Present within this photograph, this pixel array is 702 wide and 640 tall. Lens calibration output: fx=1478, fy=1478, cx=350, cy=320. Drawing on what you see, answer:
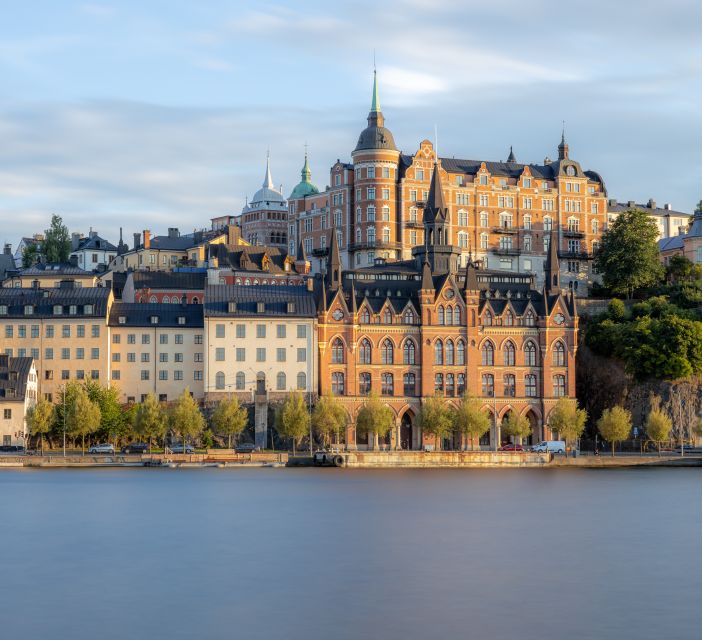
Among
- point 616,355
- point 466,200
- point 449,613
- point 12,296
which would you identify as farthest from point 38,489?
point 466,200

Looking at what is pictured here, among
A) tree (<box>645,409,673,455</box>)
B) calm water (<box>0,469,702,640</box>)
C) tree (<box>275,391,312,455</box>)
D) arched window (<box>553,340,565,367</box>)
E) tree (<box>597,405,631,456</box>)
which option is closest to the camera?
calm water (<box>0,469,702,640</box>)

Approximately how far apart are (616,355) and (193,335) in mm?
35459

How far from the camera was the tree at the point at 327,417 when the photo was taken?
372ft

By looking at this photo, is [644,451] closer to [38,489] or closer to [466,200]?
[466,200]

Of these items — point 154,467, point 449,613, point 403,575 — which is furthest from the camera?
point 154,467

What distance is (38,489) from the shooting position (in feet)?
295

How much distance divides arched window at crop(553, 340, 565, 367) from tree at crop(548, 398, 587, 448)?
5944 mm

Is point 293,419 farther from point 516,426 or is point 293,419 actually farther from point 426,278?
point 426,278

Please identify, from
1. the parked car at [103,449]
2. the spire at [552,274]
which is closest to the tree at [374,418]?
the parked car at [103,449]

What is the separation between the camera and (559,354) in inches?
4906

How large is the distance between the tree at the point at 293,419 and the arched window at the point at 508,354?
66.1 feet

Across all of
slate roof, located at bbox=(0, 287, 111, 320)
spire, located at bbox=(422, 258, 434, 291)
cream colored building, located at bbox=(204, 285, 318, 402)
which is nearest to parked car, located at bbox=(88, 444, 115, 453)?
cream colored building, located at bbox=(204, 285, 318, 402)

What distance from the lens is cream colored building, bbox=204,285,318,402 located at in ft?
388

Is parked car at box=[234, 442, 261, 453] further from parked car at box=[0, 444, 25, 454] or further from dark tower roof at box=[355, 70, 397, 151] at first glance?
dark tower roof at box=[355, 70, 397, 151]
